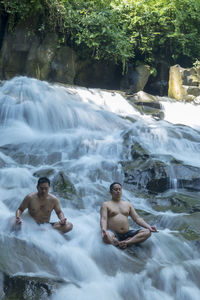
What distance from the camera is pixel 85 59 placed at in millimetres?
15992

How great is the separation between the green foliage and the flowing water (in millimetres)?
3132

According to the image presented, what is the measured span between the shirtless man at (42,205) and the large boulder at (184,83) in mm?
12135

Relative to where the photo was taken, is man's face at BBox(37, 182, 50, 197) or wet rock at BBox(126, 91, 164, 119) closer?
man's face at BBox(37, 182, 50, 197)

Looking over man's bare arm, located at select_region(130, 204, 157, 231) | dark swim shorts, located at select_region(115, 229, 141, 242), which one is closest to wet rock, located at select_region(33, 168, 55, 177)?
man's bare arm, located at select_region(130, 204, 157, 231)

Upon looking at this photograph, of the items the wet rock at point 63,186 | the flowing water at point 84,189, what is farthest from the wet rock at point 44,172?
the wet rock at point 63,186

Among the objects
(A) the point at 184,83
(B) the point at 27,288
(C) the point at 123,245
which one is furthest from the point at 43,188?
(A) the point at 184,83

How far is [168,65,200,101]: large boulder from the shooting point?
52.1 ft

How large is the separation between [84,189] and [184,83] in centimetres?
1109

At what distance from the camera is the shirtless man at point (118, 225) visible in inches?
181

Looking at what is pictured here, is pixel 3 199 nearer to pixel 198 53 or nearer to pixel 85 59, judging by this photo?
pixel 85 59

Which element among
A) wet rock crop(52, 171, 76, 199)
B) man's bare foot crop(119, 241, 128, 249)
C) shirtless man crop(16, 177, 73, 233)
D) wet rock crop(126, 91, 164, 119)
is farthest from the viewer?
wet rock crop(126, 91, 164, 119)

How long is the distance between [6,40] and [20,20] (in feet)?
3.08

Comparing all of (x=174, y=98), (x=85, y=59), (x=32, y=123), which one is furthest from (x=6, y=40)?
(x=174, y=98)

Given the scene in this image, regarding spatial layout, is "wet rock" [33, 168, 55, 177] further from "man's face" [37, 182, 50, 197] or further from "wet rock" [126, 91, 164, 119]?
"wet rock" [126, 91, 164, 119]
